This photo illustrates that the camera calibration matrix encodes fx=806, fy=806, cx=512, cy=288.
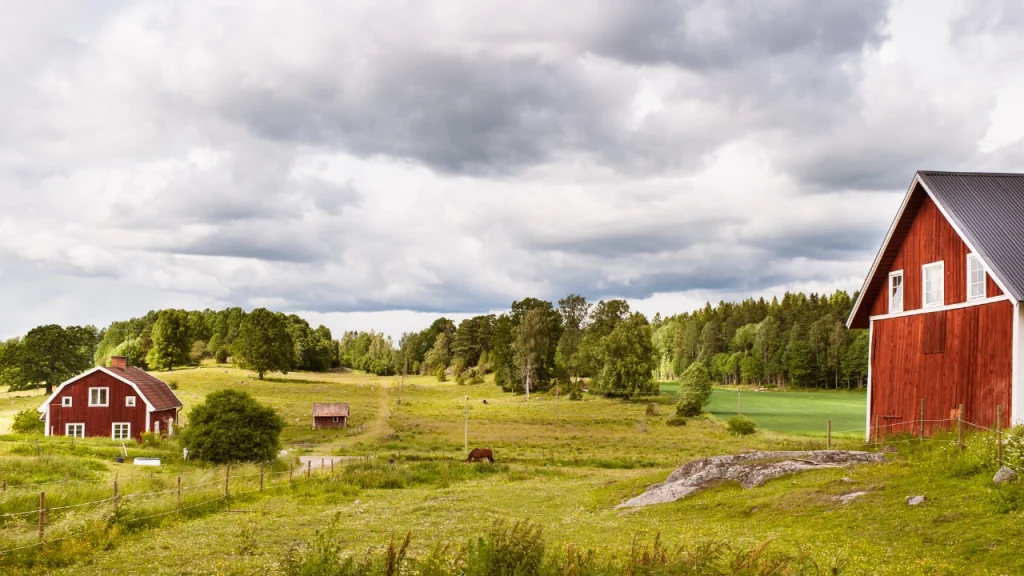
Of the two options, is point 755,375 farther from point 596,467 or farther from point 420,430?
point 596,467

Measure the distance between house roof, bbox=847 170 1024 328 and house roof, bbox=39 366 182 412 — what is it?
6104cm

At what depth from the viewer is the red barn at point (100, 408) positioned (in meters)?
71.6

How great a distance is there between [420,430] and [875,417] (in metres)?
57.3

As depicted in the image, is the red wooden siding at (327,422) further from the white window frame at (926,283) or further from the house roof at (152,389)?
the white window frame at (926,283)

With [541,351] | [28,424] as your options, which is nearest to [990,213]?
[28,424]

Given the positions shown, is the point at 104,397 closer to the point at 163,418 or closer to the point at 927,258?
the point at 163,418

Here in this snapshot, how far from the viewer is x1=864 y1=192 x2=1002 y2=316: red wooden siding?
33.6m

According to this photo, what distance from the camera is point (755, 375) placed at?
193625 millimetres

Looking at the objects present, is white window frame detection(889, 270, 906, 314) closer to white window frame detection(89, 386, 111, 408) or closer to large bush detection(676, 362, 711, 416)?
white window frame detection(89, 386, 111, 408)

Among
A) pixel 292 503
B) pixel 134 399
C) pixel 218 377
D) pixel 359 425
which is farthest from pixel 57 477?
pixel 218 377

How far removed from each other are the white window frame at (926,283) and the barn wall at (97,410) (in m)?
63.8

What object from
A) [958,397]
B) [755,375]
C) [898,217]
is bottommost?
[755,375]

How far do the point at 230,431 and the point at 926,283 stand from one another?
41845mm

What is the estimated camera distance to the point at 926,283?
35.9m
